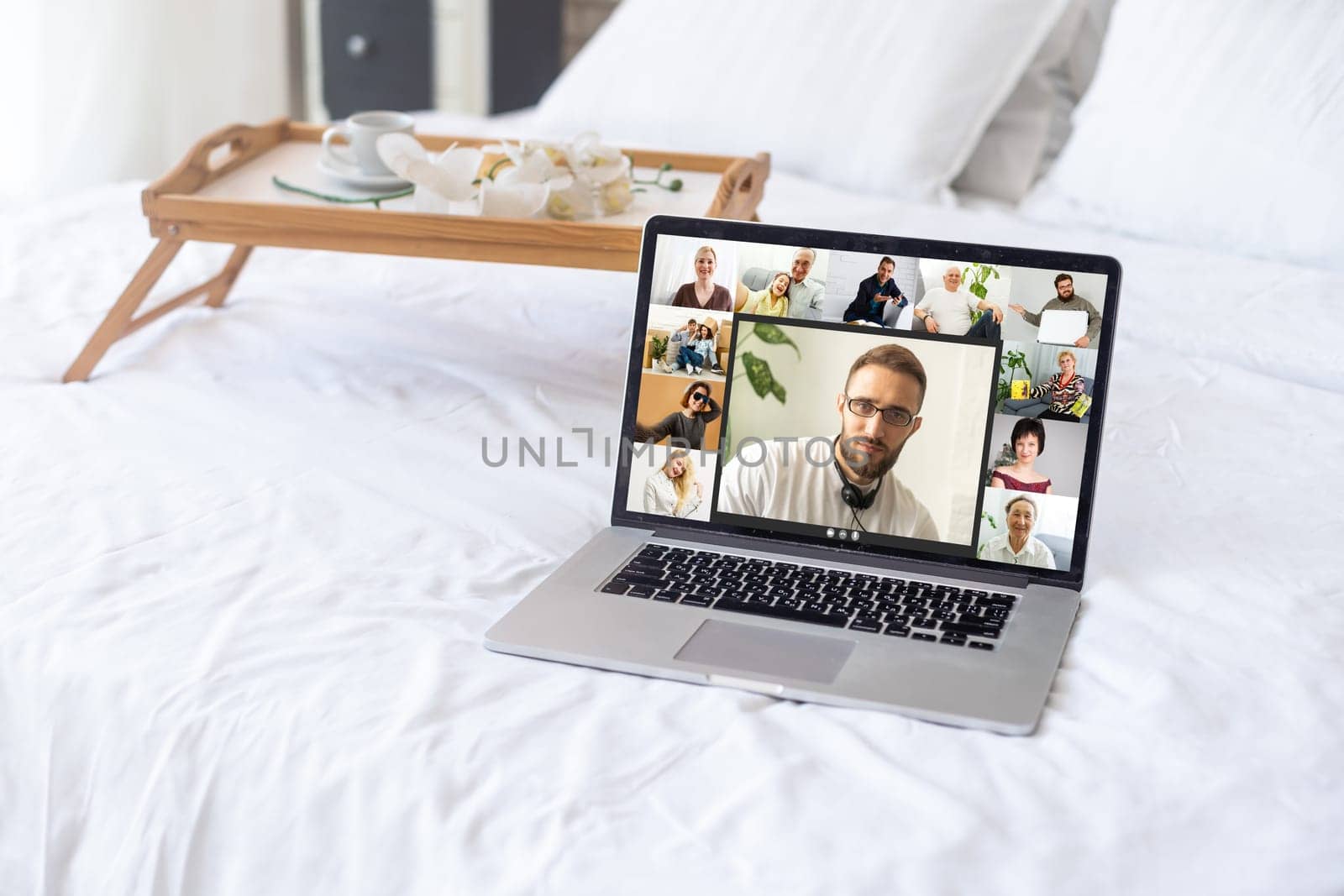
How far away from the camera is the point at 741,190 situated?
1.47 metres

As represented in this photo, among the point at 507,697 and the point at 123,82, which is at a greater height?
the point at 123,82

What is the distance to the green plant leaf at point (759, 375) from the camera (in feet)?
3.00

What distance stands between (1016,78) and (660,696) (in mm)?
1439

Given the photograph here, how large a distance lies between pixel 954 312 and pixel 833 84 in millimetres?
1112

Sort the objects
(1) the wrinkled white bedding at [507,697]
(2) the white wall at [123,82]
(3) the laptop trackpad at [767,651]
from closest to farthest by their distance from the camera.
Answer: (1) the wrinkled white bedding at [507,697]
(3) the laptop trackpad at [767,651]
(2) the white wall at [123,82]

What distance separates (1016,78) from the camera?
187cm

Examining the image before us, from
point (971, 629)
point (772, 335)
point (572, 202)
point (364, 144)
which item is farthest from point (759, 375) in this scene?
point (364, 144)

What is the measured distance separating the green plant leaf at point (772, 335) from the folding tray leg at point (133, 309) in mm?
717

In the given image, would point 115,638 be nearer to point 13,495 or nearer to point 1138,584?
point 13,495

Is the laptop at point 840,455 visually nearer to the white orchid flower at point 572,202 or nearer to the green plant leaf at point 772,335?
the green plant leaf at point 772,335

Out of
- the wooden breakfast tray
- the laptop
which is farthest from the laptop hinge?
the wooden breakfast tray

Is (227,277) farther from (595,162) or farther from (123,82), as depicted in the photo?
(123,82)

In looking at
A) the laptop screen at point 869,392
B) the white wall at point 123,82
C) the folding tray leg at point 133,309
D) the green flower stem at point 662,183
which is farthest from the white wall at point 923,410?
the white wall at point 123,82

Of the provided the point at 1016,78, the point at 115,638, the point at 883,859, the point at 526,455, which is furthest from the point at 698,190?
the point at 883,859
